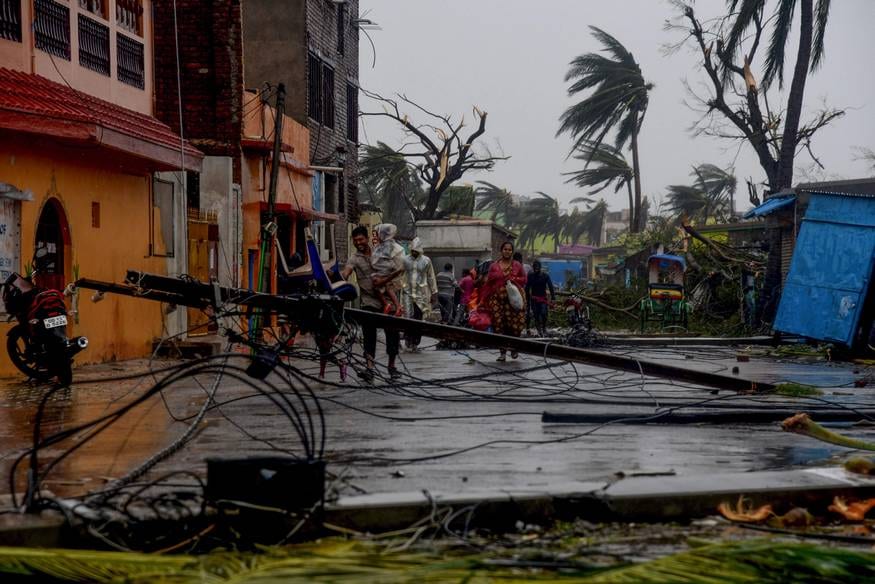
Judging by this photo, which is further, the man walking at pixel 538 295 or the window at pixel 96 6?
the man walking at pixel 538 295

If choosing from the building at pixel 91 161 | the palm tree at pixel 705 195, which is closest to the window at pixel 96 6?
the building at pixel 91 161

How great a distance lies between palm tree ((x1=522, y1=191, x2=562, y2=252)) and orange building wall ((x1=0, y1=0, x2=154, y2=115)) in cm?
Answer: 7971

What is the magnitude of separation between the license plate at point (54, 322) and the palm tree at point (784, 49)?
20407 mm

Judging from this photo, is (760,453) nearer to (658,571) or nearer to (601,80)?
(658,571)

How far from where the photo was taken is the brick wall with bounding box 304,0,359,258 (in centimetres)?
3725

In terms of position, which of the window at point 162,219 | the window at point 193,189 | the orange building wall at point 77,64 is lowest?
the window at point 162,219

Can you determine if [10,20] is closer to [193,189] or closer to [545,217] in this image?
[193,189]

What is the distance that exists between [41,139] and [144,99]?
589 cm

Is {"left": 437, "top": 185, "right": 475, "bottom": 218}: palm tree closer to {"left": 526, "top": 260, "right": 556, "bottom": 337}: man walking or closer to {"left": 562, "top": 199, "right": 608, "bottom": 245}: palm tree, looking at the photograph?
{"left": 526, "top": 260, "right": 556, "bottom": 337}: man walking

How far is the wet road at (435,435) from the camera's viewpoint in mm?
6977

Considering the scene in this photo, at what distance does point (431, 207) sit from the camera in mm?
49938

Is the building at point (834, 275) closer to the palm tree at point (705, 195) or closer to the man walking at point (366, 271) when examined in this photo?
the man walking at point (366, 271)

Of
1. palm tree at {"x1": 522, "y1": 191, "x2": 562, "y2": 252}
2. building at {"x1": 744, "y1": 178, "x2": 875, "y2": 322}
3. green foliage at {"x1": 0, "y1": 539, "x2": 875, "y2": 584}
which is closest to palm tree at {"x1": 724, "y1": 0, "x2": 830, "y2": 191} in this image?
building at {"x1": 744, "y1": 178, "x2": 875, "y2": 322}

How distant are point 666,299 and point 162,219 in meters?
12.1
